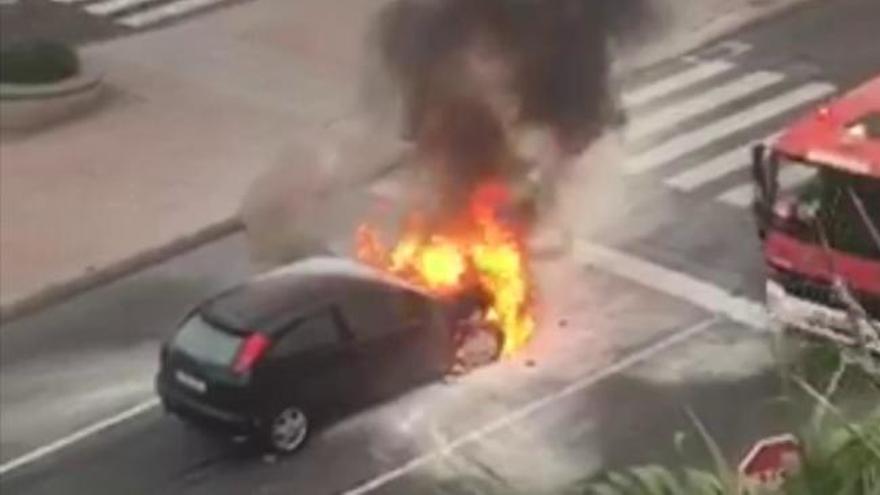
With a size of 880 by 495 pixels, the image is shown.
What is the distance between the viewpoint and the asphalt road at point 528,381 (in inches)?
570

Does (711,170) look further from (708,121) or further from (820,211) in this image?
(820,211)

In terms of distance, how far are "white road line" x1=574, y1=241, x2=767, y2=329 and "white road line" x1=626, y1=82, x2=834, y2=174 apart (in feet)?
7.24

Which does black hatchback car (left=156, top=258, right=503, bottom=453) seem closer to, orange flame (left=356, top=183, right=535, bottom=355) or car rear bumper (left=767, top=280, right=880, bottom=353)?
orange flame (left=356, top=183, right=535, bottom=355)

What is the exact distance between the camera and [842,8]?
2464cm

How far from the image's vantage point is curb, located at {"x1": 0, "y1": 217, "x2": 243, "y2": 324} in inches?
688

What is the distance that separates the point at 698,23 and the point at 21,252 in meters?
9.49

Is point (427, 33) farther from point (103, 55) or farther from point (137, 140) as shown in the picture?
point (103, 55)

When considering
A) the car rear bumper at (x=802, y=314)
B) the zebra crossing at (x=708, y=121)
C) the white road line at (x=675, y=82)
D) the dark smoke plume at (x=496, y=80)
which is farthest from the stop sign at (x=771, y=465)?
the white road line at (x=675, y=82)

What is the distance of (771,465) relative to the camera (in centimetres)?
656

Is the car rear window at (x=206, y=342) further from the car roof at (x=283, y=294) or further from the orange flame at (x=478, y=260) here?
the orange flame at (x=478, y=260)

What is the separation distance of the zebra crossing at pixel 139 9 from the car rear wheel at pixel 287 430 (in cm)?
1161

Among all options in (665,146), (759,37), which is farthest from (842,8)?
(665,146)

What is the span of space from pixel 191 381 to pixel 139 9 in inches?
489

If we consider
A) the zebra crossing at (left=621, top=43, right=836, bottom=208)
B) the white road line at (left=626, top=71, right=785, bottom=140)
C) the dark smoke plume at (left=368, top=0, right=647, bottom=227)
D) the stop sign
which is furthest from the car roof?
the stop sign
